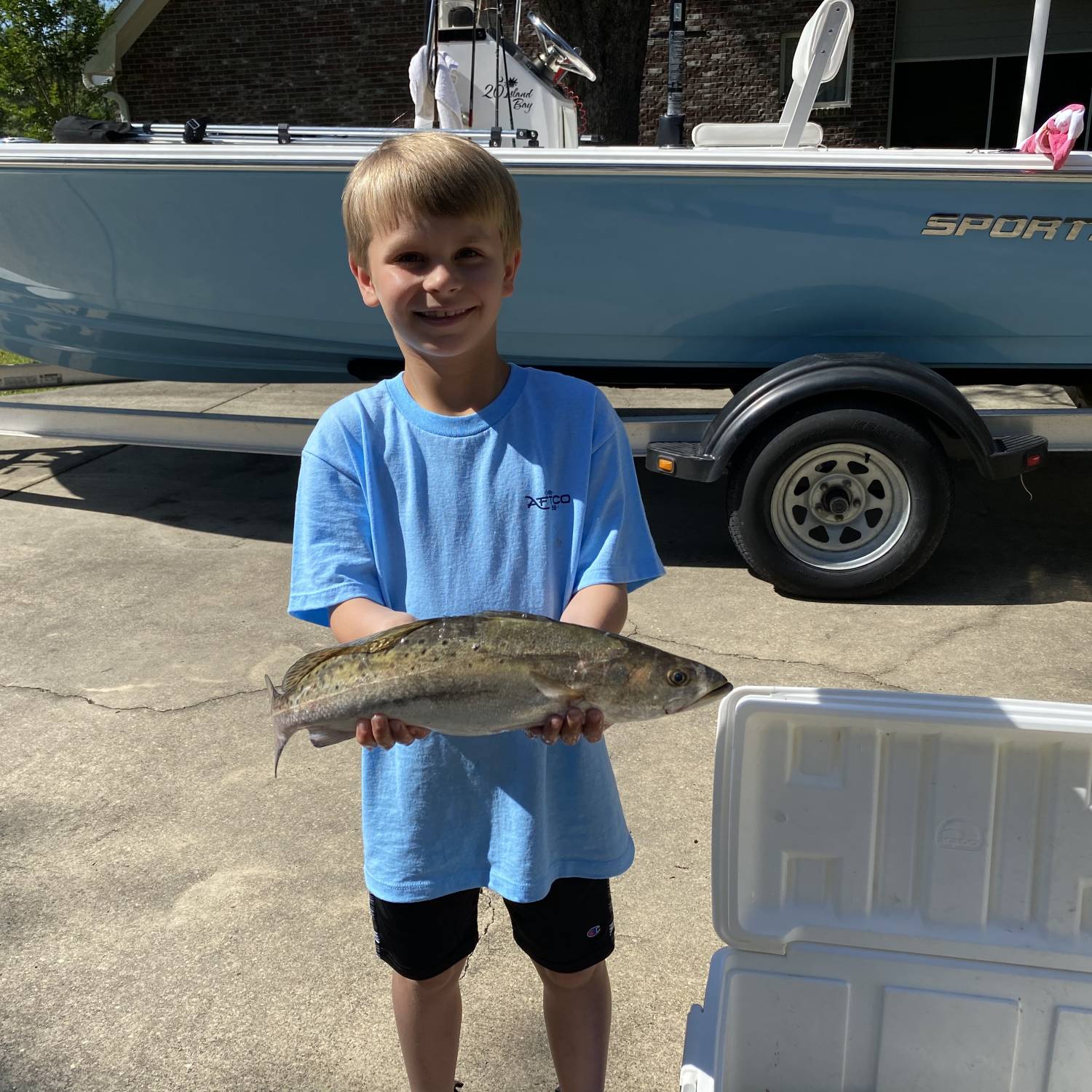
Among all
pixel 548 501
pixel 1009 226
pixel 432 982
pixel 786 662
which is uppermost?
pixel 1009 226

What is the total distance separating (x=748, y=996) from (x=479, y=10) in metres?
4.82

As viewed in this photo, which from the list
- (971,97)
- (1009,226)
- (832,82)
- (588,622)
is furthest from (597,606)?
(971,97)

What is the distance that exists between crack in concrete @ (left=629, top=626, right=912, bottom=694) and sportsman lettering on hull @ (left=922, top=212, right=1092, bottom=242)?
76.2 inches

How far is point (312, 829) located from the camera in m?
3.10

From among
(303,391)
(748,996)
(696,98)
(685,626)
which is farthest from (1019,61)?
(748,996)

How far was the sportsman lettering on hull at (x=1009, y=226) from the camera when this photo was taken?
450 centimetres

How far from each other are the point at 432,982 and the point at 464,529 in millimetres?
797

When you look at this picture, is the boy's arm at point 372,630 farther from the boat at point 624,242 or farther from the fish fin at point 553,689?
the boat at point 624,242

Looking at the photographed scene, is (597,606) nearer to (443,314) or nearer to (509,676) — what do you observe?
(509,676)

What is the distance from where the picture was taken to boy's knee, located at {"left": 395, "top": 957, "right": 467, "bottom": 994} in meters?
1.81

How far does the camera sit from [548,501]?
1.64 meters

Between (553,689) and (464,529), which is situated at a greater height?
(464,529)

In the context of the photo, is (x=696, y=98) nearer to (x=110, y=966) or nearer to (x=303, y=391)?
(x=303, y=391)

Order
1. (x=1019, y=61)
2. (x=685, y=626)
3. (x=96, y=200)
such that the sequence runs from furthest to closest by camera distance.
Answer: (x=1019, y=61) < (x=96, y=200) < (x=685, y=626)
